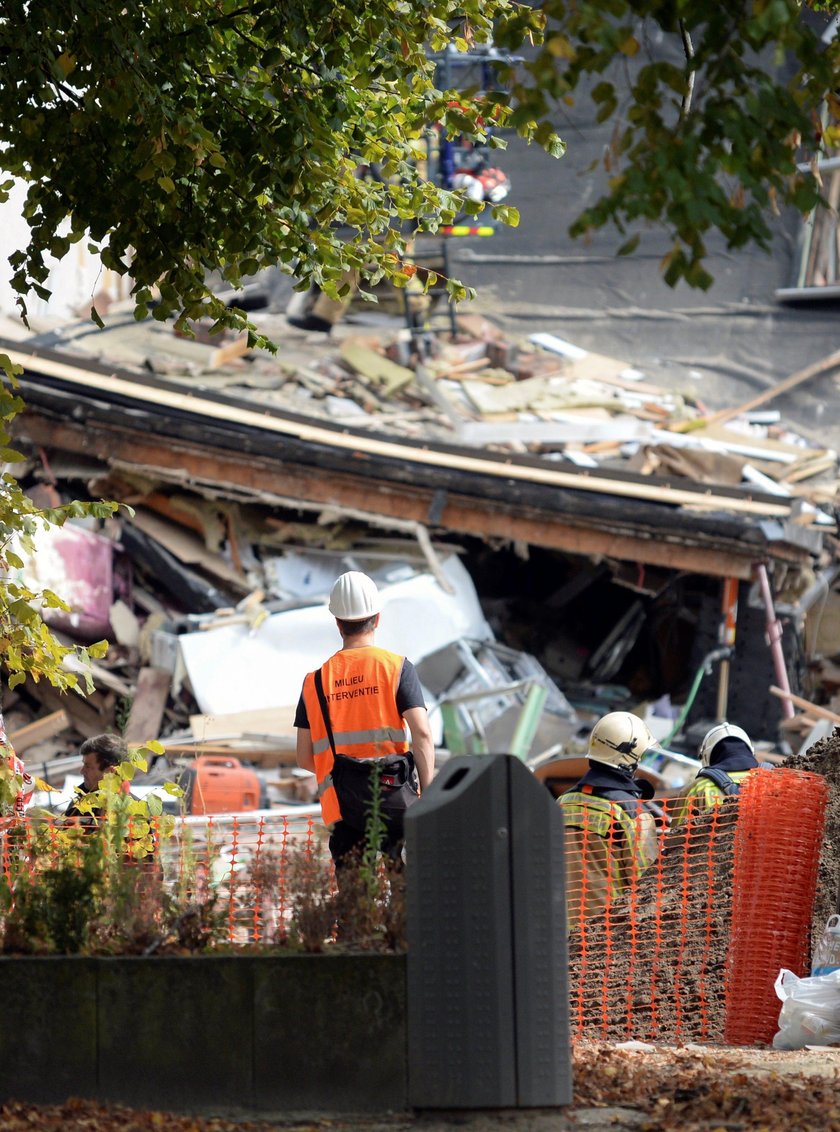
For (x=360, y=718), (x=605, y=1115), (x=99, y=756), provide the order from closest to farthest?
(x=605, y=1115) → (x=360, y=718) → (x=99, y=756)

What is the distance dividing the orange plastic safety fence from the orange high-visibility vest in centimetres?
205

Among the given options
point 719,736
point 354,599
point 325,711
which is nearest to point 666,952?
point 719,736

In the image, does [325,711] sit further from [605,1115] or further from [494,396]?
[494,396]

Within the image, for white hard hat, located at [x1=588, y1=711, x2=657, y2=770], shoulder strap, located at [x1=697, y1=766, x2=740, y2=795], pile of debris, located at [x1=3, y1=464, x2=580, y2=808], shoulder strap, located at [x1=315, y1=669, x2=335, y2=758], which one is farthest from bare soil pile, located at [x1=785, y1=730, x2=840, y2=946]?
pile of debris, located at [x1=3, y1=464, x2=580, y2=808]

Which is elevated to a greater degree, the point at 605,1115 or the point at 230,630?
the point at 605,1115

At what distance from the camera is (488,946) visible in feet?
16.7

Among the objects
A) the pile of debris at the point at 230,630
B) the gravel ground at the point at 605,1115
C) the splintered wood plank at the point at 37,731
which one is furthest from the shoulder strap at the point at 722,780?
the splintered wood plank at the point at 37,731

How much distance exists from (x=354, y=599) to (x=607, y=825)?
1.92 metres

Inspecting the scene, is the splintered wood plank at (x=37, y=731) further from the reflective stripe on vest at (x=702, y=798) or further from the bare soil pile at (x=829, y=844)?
the bare soil pile at (x=829, y=844)

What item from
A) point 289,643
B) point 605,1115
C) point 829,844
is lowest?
point 289,643

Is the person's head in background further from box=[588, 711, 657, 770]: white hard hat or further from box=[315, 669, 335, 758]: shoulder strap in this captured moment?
box=[588, 711, 657, 770]: white hard hat

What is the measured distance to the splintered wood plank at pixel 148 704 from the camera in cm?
1584

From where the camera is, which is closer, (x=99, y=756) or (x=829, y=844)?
(x=829, y=844)

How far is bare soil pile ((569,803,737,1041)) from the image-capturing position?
8.00 metres
